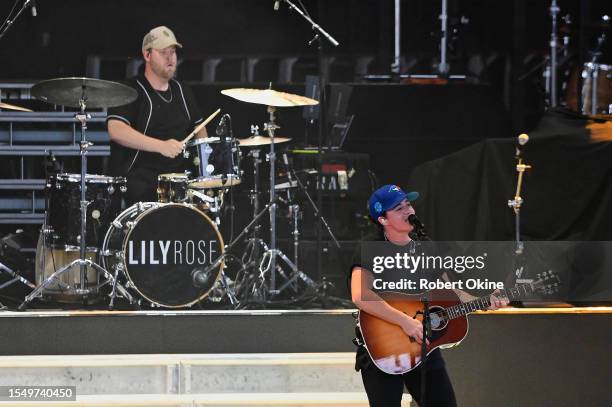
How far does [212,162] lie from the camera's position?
759cm

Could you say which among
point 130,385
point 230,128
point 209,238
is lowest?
point 130,385

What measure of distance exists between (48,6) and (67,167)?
114 cm

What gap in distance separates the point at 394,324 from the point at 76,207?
9.52ft

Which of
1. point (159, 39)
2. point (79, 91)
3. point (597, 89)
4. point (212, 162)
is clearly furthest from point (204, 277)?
point (597, 89)

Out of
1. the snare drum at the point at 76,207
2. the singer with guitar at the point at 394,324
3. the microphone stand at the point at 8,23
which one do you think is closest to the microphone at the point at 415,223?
the singer with guitar at the point at 394,324

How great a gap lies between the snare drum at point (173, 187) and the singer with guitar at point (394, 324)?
93.4 inches

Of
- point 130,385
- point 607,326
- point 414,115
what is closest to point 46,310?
point 130,385

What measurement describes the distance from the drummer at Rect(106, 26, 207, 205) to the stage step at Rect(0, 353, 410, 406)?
1.16m

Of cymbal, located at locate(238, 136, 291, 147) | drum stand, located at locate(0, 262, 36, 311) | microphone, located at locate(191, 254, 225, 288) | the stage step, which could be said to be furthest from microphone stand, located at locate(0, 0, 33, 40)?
the stage step

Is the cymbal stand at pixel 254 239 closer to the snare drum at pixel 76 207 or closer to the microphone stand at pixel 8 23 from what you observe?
the snare drum at pixel 76 207

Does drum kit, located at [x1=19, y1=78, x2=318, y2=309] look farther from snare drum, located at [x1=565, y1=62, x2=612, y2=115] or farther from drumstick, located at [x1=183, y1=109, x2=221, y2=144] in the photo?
snare drum, located at [x1=565, y1=62, x2=612, y2=115]

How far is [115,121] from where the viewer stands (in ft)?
25.4

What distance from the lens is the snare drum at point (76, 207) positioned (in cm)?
753

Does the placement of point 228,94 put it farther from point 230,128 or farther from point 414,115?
point 414,115
